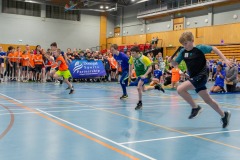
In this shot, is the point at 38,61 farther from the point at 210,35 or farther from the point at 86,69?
the point at 210,35

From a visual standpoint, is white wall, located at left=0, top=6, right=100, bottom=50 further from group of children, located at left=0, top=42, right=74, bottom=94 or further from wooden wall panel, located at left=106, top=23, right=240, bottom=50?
group of children, located at left=0, top=42, right=74, bottom=94

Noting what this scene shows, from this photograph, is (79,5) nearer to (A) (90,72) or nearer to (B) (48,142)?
(A) (90,72)

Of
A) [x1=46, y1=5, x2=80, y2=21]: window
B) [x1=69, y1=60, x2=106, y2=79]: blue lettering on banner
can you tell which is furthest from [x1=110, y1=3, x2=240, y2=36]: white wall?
[x1=69, y1=60, x2=106, y2=79]: blue lettering on banner

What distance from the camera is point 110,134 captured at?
16.6 ft

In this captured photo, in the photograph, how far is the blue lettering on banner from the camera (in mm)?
20281

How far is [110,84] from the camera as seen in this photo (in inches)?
749

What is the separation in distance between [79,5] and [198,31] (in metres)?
16.1

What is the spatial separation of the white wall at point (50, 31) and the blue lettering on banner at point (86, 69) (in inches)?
696

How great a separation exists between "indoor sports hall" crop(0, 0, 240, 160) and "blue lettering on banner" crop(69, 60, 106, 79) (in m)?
0.07

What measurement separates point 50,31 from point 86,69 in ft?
61.8

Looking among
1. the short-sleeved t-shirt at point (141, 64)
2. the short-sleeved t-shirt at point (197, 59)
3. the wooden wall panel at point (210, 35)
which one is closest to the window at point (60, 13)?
the wooden wall panel at point (210, 35)

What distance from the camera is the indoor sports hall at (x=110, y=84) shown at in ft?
14.4

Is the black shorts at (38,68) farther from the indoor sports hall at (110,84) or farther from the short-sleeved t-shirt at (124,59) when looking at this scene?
the short-sleeved t-shirt at (124,59)

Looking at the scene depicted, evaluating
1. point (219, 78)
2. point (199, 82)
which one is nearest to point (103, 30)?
point (219, 78)
